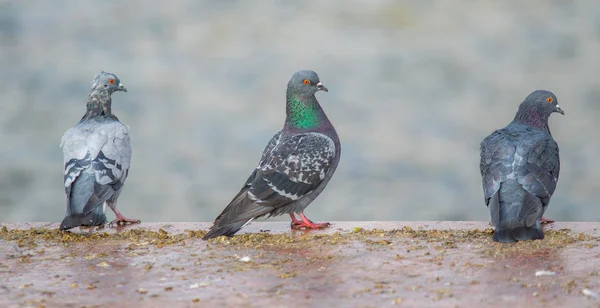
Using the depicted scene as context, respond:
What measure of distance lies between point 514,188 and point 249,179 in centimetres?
236

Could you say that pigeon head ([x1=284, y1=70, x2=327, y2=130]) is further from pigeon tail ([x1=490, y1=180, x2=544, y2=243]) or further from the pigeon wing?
pigeon tail ([x1=490, y1=180, x2=544, y2=243])

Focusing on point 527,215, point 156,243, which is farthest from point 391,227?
point 156,243

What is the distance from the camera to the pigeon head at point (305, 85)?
860 cm

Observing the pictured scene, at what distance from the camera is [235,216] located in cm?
767

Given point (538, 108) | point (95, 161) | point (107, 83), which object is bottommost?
point (95, 161)

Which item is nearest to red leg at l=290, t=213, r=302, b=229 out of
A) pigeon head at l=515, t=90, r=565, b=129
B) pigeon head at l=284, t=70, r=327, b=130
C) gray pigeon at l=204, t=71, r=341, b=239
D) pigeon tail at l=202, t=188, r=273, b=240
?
gray pigeon at l=204, t=71, r=341, b=239

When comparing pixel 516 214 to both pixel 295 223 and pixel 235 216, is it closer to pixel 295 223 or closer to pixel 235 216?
pixel 295 223

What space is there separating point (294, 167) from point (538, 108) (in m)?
2.53

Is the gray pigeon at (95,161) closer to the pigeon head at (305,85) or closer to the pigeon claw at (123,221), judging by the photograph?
the pigeon claw at (123,221)

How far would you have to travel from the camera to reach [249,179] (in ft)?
27.0

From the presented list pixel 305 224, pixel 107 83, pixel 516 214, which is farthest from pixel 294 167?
pixel 107 83

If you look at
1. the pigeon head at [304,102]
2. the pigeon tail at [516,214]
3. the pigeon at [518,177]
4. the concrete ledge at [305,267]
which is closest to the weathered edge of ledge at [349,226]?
the concrete ledge at [305,267]

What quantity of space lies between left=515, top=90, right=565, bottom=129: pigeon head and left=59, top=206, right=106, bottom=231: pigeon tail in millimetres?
4126

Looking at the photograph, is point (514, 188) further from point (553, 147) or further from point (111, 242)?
point (111, 242)
